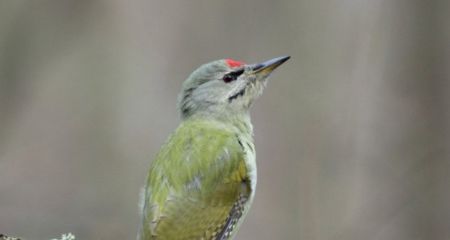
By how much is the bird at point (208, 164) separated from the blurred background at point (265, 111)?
2.00m

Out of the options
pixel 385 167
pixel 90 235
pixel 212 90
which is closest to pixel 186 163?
pixel 212 90

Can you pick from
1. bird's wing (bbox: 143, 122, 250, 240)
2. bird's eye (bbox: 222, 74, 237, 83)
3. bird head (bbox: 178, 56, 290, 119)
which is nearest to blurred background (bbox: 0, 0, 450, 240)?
bird head (bbox: 178, 56, 290, 119)

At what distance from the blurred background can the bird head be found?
6.45ft

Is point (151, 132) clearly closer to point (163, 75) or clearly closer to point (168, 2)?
point (163, 75)

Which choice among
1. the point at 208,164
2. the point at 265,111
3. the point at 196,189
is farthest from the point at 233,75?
the point at 265,111

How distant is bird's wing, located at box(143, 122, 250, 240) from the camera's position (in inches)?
229

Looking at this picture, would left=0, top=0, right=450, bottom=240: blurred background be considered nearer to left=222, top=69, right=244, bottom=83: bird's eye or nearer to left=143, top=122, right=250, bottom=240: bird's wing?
left=222, top=69, right=244, bottom=83: bird's eye

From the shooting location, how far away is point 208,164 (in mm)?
6098

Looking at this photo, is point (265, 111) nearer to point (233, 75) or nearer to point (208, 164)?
point (233, 75)

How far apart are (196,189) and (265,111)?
358cm

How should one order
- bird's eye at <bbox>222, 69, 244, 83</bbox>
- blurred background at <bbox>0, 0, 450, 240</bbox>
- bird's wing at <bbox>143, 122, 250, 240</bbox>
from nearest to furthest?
1. bird's wing at <bbox>143, 122, 250, 240</bbox>
2. bird's eye at <bbox>222, 69, 244, 83</bbox>
3. blurred background at <bbox>0, 0, 450, 240</bbox>

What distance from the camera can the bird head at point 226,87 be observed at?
22.4 feet

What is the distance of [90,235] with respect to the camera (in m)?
8.02

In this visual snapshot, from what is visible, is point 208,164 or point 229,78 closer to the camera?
point 208,164
